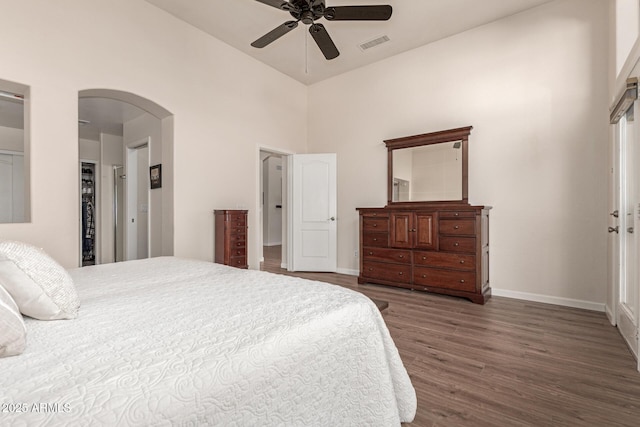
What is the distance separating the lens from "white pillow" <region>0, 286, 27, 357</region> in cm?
75

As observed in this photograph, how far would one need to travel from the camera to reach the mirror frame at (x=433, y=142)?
3824mm

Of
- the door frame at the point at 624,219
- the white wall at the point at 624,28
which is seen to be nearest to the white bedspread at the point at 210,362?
the door frame at the point at 624,219

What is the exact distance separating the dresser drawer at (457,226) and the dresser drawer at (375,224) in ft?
2.30

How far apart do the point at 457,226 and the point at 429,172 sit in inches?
37.5

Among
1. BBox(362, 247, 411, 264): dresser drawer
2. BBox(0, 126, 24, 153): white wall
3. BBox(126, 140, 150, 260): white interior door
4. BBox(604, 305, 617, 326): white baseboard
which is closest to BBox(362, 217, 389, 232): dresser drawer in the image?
BBox(362, 247, 411, 264): dresser drawer

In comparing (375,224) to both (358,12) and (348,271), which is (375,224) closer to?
(348,271)

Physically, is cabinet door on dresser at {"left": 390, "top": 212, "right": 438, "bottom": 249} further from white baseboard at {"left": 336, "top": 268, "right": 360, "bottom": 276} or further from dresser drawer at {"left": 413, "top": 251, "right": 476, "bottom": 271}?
white baseboard at {"left": 336, "top": 268, "right": 360, "bottom": 276}

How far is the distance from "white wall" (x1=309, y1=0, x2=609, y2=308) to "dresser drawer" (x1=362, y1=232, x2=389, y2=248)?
3.82 ft

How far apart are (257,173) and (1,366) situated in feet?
13.1

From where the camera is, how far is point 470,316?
9.69 ft

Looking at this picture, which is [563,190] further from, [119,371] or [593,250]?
[119,371]

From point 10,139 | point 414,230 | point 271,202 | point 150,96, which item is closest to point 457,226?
point 414,230

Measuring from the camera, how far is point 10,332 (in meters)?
0.77


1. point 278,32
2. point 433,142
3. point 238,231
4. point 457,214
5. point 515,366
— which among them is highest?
point 278,32
